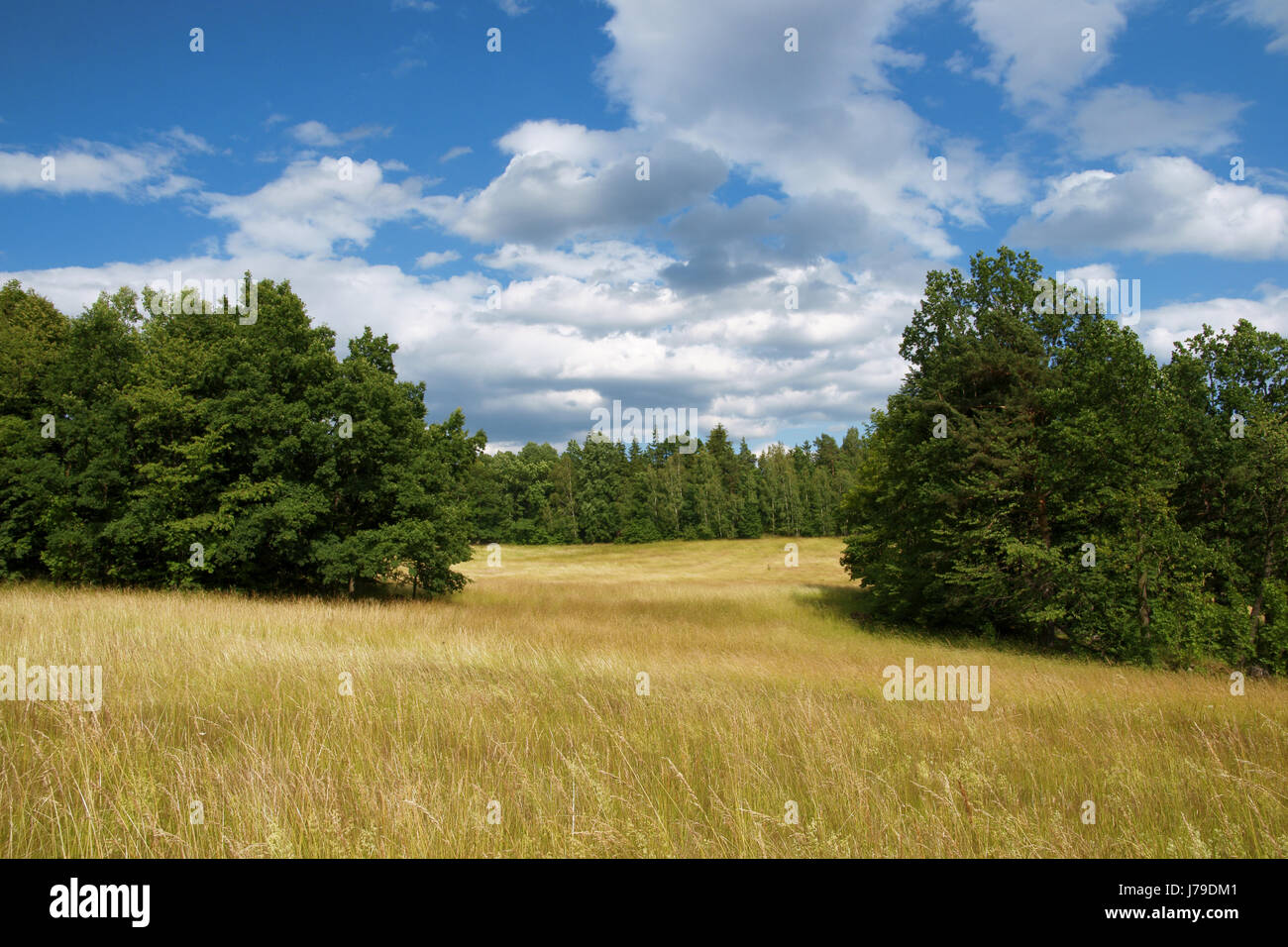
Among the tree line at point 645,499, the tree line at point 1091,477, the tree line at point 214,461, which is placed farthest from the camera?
the tree line at point 645,499

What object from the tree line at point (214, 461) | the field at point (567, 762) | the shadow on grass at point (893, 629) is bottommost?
the shadow on grass at point (893, 629)

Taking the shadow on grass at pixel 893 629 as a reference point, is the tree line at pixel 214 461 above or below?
above

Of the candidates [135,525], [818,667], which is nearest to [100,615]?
[818,667]

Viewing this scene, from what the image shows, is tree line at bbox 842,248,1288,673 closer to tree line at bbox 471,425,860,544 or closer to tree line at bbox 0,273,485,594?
tree line at bbox 0,273,485,594

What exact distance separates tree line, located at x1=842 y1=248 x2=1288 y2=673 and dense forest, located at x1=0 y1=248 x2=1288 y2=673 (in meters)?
0.08

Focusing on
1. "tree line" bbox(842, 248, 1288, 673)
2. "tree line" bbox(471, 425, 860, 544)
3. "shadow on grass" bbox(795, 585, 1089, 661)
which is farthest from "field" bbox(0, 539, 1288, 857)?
"tree line" bbox(471, 425, 860, 544)

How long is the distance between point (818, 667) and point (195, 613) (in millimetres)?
12661

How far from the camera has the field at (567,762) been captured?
11.2ft

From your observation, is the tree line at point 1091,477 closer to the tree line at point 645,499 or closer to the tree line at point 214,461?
the tree line at point 214,461

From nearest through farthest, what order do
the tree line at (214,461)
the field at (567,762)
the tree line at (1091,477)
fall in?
the field at (567,762), the tree line at (1091,477), the tree line at (214,461)

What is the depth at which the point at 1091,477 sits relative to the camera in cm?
2022

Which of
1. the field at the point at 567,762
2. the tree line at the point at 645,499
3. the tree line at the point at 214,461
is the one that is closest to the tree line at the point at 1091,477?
the field at the point at 567,762

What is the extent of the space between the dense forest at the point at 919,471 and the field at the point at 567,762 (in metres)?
12.2
